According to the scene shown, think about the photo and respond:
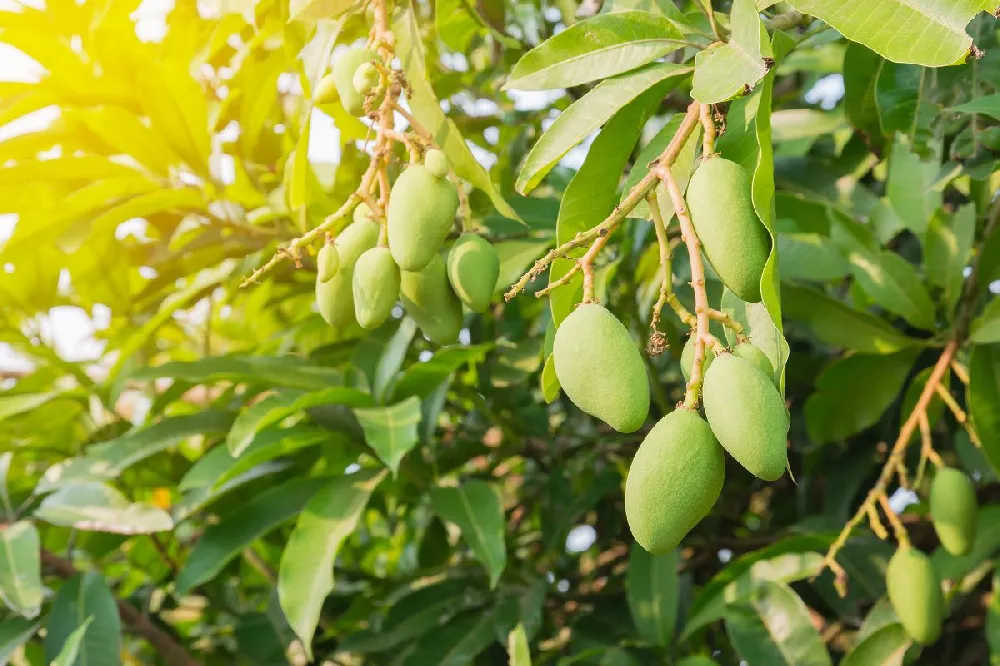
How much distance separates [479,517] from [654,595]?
1.01 ft

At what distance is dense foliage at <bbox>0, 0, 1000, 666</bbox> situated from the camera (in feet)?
3.03

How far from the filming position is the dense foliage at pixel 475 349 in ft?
3.03

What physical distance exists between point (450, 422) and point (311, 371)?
49cm

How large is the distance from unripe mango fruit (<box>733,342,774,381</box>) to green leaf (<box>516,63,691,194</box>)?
191mm

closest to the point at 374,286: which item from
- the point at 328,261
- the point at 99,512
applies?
the point at 328,261

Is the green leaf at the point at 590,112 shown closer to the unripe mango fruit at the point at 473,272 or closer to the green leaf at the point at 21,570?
the unripe mango fruit at the point at 473,272

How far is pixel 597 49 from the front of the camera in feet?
2.36

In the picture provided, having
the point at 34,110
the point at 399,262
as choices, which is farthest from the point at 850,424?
the point at 34,110

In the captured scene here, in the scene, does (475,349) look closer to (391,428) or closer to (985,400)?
(391,428)

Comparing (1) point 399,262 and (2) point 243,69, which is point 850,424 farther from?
(2) point 243,69

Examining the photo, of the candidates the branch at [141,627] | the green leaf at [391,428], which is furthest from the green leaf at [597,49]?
the branch at [141,627]

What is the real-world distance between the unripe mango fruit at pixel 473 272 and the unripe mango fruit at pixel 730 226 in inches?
9.8

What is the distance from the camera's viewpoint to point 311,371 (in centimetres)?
127

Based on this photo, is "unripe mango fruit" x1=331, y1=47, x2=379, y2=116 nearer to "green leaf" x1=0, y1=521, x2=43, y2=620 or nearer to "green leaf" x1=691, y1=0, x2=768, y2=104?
"green leaf" x1=691, y1=0, x2=768, y2=104
